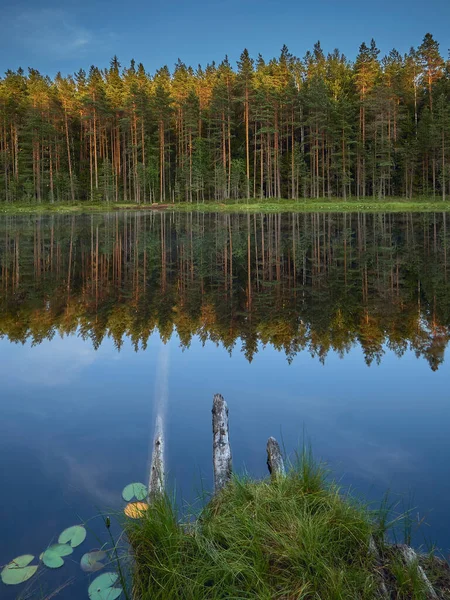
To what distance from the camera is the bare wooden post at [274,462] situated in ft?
11.5

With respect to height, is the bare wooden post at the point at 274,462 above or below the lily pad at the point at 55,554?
above

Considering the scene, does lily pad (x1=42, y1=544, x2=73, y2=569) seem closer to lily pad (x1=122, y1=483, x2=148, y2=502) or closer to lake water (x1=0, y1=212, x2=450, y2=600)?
lake water (x1=0, y1=212, x2=450, y2=600)

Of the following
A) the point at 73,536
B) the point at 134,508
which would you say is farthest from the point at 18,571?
the point at 134,508

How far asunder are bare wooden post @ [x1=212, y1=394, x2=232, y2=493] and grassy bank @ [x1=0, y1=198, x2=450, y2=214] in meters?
45.6

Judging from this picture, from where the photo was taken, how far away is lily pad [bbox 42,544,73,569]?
10.0 feet

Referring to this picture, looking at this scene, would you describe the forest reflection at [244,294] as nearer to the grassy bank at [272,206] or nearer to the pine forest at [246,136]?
the grassy bank at [272,206]

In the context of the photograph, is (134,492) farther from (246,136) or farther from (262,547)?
(246,136)

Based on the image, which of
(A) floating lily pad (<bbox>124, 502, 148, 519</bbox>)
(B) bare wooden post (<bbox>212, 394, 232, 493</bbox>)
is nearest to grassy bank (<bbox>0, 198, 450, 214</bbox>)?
(B) bare wooden post (<bbox>212, 394, 232, 493</bbox>)

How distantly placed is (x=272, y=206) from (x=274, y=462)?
162 ft

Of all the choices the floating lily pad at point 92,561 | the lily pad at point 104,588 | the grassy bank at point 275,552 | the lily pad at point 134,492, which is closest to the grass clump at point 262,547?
the grassy bank at point 275,552

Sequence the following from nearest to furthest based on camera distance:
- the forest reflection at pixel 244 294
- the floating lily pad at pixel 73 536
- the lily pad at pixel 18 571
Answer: the lily pad at pixel 18 571, the floating lily pad at pixel 73 536, the forest reflection at pixel 244 294

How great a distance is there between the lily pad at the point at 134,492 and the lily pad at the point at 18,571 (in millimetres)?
780

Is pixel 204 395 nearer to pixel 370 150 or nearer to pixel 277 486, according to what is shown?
pixel 277 486

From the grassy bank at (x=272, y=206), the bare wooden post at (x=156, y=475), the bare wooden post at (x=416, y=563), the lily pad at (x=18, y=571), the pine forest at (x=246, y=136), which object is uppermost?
the pine forest at (x=246, y=136)
